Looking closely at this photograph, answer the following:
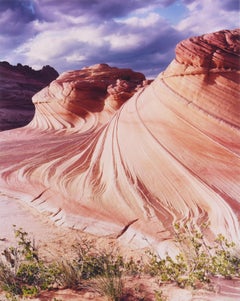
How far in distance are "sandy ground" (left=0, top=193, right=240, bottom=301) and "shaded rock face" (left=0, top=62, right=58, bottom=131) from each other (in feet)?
47.6

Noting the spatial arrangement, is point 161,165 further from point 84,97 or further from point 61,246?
point 84,97

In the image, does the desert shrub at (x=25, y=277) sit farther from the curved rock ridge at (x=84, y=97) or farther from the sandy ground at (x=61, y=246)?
the curved rock ridge at (x=84, y=97)

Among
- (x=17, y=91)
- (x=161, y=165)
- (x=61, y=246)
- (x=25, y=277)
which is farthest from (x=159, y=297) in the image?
(x=17, y=91)

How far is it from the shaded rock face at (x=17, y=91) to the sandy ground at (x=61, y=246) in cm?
1452

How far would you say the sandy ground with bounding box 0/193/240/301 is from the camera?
3.32 m

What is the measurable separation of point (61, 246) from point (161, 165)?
2188mm

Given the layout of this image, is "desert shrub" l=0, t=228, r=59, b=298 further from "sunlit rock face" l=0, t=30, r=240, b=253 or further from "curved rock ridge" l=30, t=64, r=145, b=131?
"curved rock ridge" l=30, t=64, r=145, b=131

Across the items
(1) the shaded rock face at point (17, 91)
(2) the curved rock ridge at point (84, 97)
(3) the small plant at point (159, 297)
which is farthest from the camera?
(1) the shaded rock face at point (17, 91)

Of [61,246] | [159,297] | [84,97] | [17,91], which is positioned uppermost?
[84,97]

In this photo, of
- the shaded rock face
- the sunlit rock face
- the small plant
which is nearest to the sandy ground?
the small plant

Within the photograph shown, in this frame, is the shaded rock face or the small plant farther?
the shaded rock face

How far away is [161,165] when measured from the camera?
21.3 ft

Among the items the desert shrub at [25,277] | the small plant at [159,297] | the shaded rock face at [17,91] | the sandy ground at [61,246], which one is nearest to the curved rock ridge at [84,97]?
the sandy ground at [61,246]

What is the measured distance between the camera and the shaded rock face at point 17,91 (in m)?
22.2
